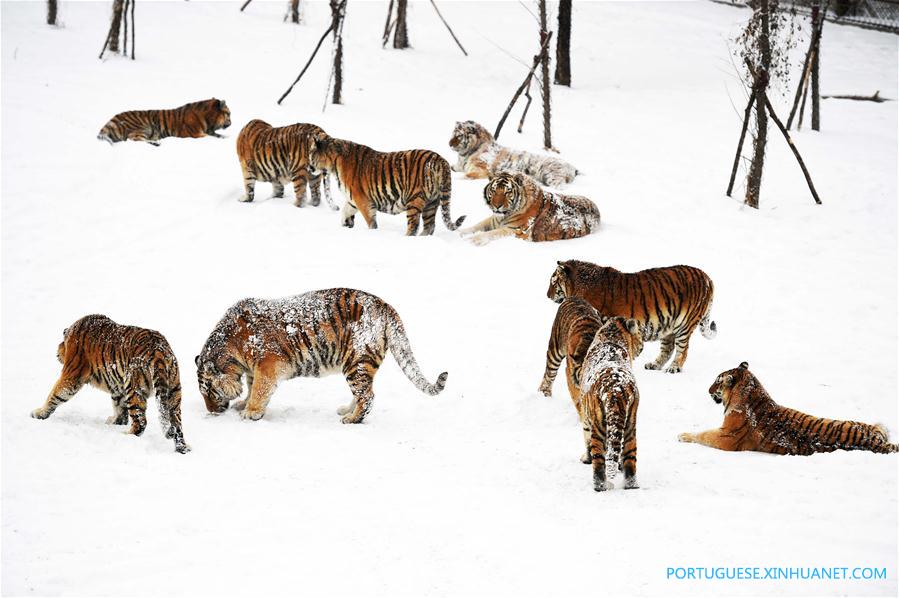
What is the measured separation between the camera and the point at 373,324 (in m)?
7.07

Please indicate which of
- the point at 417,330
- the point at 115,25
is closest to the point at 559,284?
the point at 417,330

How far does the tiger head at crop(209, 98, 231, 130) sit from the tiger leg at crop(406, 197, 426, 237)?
4.24m

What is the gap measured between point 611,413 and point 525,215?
605 centimetres

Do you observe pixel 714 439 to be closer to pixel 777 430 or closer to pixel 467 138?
pixel 777 430

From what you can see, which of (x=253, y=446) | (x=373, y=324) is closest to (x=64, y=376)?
(x=253, y=446)

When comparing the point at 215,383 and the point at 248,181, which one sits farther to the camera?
the point at 248,181

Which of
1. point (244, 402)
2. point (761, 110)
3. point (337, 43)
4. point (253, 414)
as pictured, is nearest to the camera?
point (253, 414)

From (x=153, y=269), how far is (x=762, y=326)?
660 centimetres

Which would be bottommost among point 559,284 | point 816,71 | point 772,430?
point 772,430

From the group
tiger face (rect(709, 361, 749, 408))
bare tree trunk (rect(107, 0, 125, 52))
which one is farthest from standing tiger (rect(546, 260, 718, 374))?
bare tree trunk (rect(107, 0, 125, 52))

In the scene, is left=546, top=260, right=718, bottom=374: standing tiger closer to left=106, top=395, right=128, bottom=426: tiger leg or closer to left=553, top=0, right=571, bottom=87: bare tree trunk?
left=106, top=395, right=128, bottom=426: tiger leg

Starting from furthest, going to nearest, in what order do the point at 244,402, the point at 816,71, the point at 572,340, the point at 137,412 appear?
the point at 816,71
the point at 244,402
the point at 572,340
the point at 137,412

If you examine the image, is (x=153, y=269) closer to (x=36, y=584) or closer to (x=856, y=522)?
(x=36, y=584)

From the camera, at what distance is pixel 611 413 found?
561 centimetres
